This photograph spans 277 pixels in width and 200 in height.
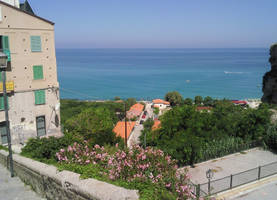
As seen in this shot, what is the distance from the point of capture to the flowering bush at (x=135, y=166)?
18.5ft

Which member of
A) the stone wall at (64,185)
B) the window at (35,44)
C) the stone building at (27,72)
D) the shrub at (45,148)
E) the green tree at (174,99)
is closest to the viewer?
the stone wall at (64,185)

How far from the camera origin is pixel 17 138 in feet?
61.4

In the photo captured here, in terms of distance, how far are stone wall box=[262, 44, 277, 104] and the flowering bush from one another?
88.5ft

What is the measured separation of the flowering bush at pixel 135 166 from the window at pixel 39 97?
41.1 feet

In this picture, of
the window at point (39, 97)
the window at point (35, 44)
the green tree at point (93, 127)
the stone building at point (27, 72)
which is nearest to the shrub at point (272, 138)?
the green tree at point (93, 127)

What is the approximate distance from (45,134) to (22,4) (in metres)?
9.84

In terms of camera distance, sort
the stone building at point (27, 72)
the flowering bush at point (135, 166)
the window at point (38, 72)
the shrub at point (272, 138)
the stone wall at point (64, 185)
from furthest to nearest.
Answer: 1. the window at point (38, 72)
2. the stone building at point (27, 72)
3. the shrub at point (272, 138)
4. the flowering bush at point (135, 166)
5. the stone wall at point (64, 185)

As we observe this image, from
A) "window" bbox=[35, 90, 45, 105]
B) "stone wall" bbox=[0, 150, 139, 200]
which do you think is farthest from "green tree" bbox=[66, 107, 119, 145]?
"stone wall" bbox=[0, 150, 139, 200]

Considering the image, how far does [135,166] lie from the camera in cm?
648

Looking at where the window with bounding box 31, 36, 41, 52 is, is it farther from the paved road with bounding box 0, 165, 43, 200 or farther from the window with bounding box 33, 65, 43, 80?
the paved road with bounding box 0, 165, 43, 200

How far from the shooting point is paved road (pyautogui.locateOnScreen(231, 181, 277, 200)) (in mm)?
10789

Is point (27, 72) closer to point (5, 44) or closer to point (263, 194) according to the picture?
point (5, 44)

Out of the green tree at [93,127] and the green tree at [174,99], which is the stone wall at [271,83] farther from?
the green tree at [174,99]

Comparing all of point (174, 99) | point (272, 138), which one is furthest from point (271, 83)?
point (174, 99)
